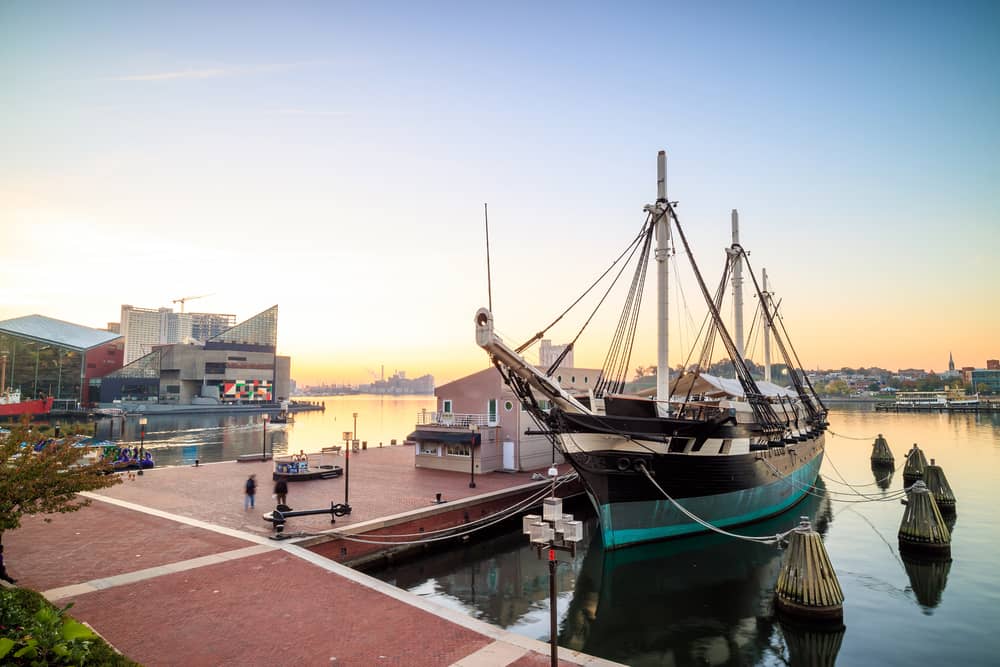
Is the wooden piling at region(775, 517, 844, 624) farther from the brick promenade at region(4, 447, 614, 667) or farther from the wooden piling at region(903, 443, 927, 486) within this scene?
the wooden piling at region(903, 443, 927, 486)

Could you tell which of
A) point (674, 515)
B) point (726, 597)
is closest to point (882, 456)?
point (674, 515)

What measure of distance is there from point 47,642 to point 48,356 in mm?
132812

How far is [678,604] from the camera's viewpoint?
16.5 metres

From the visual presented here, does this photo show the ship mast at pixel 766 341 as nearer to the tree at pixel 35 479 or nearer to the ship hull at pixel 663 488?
the ship hull at pixel 663 488

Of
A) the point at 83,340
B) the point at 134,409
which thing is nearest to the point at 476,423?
the point at 134,409

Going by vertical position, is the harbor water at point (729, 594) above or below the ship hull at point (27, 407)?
below

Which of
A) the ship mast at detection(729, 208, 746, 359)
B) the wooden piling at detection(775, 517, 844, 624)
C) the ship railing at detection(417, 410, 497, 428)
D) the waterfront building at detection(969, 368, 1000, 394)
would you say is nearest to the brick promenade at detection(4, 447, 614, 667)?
the wooden piling at detection(775, 517, 844, 624)

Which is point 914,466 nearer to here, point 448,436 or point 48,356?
point 448,436

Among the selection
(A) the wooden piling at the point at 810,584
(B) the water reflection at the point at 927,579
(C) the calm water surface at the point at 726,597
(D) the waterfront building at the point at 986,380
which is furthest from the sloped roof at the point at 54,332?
(D) the waterfront building at the point at 986,380

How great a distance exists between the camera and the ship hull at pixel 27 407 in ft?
295

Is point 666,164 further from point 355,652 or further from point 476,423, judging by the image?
point 355,652

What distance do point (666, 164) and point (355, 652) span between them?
861 inches

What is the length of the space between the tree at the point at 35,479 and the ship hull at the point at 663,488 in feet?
47.7

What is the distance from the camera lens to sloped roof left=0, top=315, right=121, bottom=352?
350 ft
